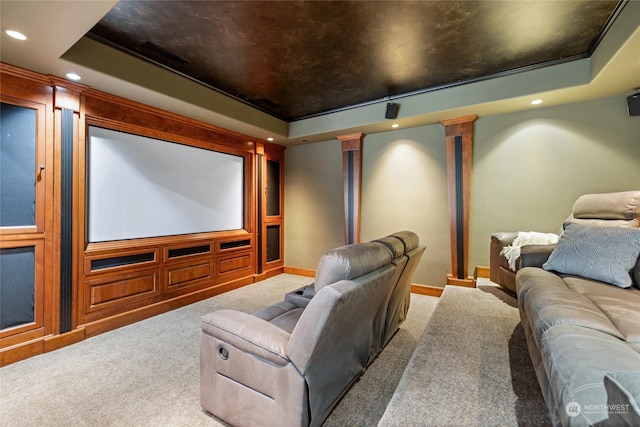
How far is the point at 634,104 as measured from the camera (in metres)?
2.71

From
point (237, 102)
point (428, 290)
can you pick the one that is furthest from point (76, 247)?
point (428, 290)

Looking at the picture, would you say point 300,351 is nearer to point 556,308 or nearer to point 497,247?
point 556,308

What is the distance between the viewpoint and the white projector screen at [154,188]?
2.84m

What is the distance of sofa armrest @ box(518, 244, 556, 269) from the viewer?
2.10 m

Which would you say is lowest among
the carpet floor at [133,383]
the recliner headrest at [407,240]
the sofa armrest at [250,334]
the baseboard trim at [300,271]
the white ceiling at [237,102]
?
the carpet floor at [133,383]

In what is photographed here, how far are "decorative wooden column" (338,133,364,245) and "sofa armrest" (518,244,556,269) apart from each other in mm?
2472

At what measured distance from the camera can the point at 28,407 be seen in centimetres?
174

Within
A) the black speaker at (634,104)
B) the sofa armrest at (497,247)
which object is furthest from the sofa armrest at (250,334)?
the black speaker at (634,104)

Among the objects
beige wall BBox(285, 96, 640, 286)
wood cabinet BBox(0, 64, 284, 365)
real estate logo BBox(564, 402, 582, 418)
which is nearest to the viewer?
real estate logo BBox(564, 402, 582, 418)

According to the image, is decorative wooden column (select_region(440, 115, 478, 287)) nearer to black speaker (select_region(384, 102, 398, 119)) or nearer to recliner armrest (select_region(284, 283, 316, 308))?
black speaker (select_region(384, 102, 398, 119))

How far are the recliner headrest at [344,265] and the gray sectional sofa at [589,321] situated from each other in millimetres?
821

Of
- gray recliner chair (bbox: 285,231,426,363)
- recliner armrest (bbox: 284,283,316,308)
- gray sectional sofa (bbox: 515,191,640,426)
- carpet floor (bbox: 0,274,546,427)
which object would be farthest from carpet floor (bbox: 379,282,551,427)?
recliner armrest (bbox: 284,283,316,308)

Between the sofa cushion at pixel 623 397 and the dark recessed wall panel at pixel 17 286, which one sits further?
the dark recessed wall panel at pixel 17 286

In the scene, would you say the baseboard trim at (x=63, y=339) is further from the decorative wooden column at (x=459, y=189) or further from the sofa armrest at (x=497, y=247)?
the sofa armrest at (x=497, y=247)
